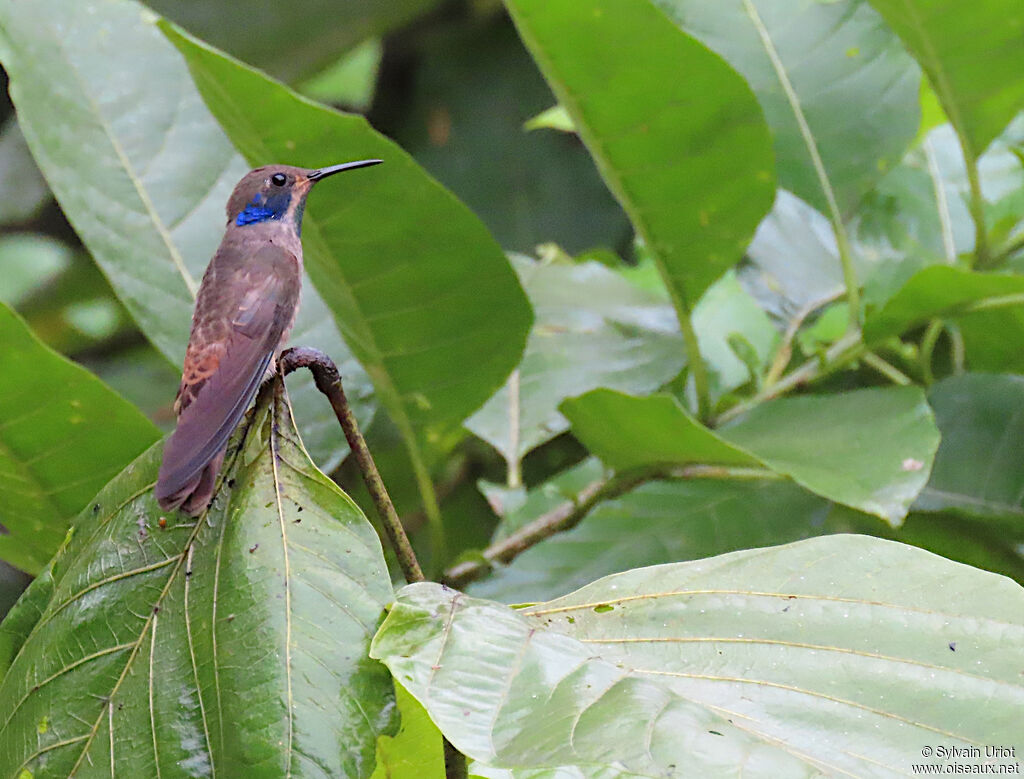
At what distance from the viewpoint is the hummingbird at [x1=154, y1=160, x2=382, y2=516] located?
3.73 feet

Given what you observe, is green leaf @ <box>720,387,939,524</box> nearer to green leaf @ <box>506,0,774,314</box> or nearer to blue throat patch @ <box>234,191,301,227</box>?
green leaf @ <box>506,0,774,314</box>

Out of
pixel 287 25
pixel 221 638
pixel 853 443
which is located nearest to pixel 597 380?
pixel 853 443

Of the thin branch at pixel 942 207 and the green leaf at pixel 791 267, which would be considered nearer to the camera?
the green leaf at pixel 791 267

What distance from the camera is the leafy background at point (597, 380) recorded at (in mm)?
1040

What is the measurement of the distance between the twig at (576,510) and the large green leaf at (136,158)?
0.94 feet

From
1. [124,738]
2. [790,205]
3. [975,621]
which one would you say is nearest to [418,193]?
[124,738]

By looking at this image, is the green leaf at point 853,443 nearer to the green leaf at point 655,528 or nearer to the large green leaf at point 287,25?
the green leaf at point 655,528

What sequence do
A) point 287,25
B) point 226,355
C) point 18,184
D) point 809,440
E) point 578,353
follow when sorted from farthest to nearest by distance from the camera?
point 18,184, point 287,25, point 578,353, point 809,440, point 226,355

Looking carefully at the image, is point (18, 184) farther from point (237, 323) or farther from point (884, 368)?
point (884, 368)

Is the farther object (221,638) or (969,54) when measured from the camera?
(969,54)

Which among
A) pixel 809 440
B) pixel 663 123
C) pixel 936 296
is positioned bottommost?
pixel 809 440

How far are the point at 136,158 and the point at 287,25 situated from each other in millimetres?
1871

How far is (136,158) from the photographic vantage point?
1.79 m

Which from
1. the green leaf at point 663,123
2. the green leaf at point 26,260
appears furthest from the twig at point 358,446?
the green leaf at point 26,260
